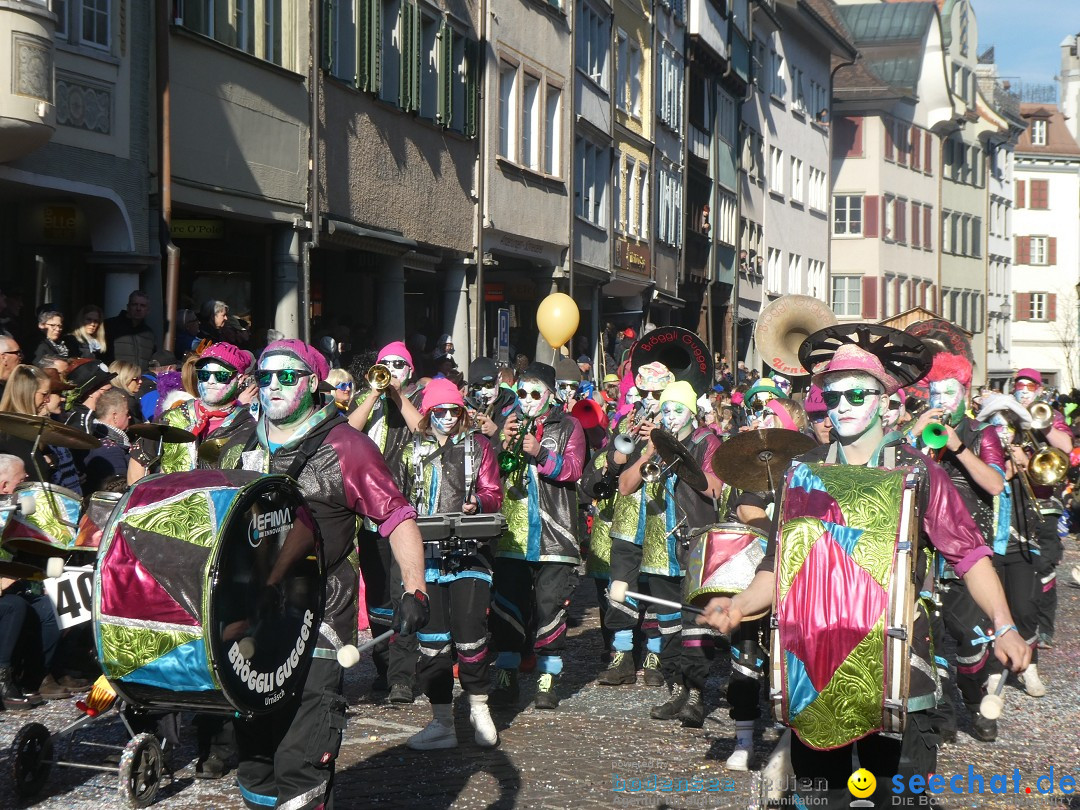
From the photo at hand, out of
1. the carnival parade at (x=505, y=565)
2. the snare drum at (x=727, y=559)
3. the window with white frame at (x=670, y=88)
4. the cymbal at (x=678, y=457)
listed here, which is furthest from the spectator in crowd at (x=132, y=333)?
the window with white frame at (x=670, y=88)

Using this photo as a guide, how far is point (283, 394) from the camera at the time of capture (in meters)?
5.92

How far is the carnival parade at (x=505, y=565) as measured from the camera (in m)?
5.12

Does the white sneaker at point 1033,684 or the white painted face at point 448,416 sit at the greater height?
the white painted face at point 448,416

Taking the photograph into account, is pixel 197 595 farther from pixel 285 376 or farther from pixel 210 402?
pixel 210 402

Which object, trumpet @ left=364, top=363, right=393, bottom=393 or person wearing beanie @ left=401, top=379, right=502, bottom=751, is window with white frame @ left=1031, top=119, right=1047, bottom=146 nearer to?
trumpet @ left=364, top=363, right=393, bottom=393

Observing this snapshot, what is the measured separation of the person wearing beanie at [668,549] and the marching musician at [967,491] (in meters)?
1.31

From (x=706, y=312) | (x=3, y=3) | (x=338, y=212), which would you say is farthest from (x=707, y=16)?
(x=3, y=3)

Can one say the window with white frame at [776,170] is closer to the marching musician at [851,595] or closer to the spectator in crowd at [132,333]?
the spectator in crowd at [132,333]

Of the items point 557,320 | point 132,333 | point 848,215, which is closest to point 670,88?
point 557,320

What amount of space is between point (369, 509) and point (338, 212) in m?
15.0

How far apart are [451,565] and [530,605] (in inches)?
61.7

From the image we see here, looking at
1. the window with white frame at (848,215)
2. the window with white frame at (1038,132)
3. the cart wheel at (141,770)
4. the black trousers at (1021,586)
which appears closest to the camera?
the cart wheel at (141,770)

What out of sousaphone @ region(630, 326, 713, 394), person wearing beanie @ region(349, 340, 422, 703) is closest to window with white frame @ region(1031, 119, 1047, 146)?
sousaphone @ region(630, 326, 713, 394)

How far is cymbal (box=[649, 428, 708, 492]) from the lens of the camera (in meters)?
9.25
